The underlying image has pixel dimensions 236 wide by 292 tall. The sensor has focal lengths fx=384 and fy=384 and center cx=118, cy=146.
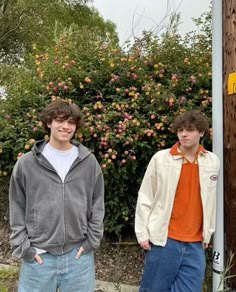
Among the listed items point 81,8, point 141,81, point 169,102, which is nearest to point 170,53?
point 141,81

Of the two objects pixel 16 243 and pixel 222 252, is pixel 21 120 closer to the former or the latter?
pixel 16 243

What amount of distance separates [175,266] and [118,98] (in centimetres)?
182

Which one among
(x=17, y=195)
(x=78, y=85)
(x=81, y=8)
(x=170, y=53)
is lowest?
(x=17, y=195)

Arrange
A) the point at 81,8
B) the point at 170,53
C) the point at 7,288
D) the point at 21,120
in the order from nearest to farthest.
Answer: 1. the point at 7,288
2. the point at 21,120
3. the point at 170,53
4. the point at 81,8

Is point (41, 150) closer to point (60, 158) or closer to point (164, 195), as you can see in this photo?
point (60, 158)

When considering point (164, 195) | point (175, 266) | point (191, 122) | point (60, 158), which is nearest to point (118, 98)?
point (191, 122)

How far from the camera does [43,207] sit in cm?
211

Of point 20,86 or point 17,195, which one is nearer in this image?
point 17,195

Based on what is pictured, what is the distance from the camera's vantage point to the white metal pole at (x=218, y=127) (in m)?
2.77

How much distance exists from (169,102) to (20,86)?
5.64ft

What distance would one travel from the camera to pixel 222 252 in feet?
9.25

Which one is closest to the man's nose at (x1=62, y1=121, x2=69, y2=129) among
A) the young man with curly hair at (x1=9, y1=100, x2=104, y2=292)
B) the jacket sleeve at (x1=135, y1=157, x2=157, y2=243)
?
the young man with curly hair at (x1=9, y1=100, x2=104, y2=292)

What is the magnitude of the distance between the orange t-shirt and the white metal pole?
0.37m

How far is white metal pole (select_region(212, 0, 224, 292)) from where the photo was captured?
2.77m
